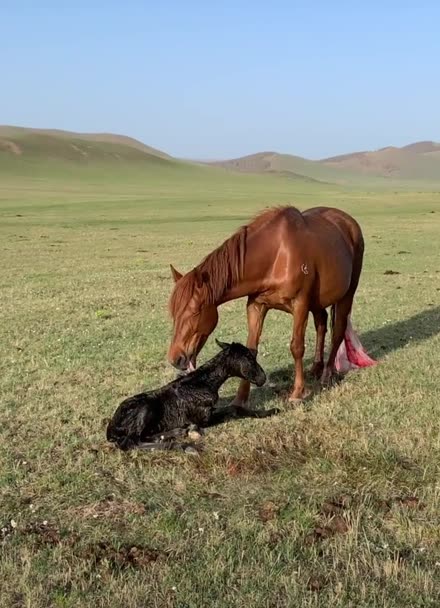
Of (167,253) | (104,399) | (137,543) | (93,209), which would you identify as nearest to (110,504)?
(137,543)

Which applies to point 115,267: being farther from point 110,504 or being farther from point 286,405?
point 110,504

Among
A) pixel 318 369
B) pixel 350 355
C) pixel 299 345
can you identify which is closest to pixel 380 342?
A: pixel 350 355

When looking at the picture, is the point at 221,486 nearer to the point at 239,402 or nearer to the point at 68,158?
the point at 239,402

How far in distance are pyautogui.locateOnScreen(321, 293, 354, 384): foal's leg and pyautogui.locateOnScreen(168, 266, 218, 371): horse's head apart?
7.58 feet

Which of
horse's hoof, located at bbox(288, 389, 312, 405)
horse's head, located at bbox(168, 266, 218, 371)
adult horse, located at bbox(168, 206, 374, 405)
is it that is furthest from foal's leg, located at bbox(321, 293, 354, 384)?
horse's head, located at bbox(168, 266, 218, 371)

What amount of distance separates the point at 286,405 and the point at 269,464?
148 centimetres

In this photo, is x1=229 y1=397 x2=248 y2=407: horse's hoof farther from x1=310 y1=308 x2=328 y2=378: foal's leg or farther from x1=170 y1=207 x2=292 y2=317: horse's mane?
x1=310 y1=308 x2=328 y2=378: foal's leg

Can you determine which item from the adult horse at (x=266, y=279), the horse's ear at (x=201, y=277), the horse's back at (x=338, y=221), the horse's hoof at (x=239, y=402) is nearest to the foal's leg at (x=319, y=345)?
the adult horse at (x=266, y=279)

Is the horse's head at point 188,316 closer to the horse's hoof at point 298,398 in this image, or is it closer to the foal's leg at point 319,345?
the horse's hoof at point 298,398

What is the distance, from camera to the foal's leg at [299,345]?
6.70m

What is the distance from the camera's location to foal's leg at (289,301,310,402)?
670 cm

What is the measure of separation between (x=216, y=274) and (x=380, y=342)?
418 centimetres

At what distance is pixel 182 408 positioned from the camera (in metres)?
5.90

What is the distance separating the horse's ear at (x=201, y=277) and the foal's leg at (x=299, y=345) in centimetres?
106
